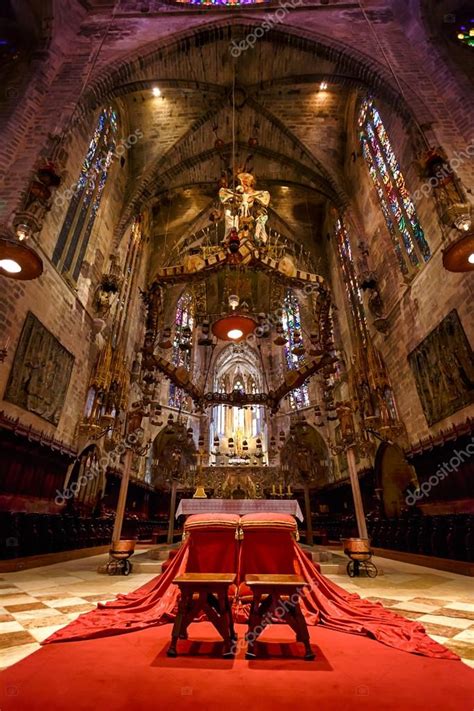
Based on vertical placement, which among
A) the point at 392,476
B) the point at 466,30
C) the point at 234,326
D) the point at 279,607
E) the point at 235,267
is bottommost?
the point at 279,607

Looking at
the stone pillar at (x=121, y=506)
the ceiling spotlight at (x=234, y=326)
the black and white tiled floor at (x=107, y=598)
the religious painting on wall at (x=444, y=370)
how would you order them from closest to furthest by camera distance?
the black and white tiled floor at (x=107, y=598), the stone pillar at (x=121, y=506), the ceiling spotlight at (x=234, y=326), the religious painting on wall at (x=444, y=370)

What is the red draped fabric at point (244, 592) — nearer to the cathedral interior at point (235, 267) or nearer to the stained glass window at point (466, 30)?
the cathedral interior at point (235, 267)

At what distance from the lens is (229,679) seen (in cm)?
195

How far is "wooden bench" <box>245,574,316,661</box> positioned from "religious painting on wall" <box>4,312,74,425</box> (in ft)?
25.3

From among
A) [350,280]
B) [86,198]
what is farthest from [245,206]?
[350,280]

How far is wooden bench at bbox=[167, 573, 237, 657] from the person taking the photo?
2.30 meters

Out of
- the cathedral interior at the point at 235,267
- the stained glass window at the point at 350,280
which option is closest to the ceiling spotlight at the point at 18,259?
the cathedral interior at the point at 235,267

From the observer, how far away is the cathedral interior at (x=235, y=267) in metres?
7.01

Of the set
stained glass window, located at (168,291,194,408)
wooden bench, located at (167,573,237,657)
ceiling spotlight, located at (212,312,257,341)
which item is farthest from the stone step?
stained glass window, located at (168,291,194,408)

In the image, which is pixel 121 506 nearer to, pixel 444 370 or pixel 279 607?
pixel 279 607

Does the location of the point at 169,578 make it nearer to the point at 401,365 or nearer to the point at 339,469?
the point at 401,365

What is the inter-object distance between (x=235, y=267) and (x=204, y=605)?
6773 mm

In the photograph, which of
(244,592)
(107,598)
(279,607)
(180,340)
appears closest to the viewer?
(279,607)

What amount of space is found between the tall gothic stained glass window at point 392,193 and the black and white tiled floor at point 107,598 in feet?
28.4
